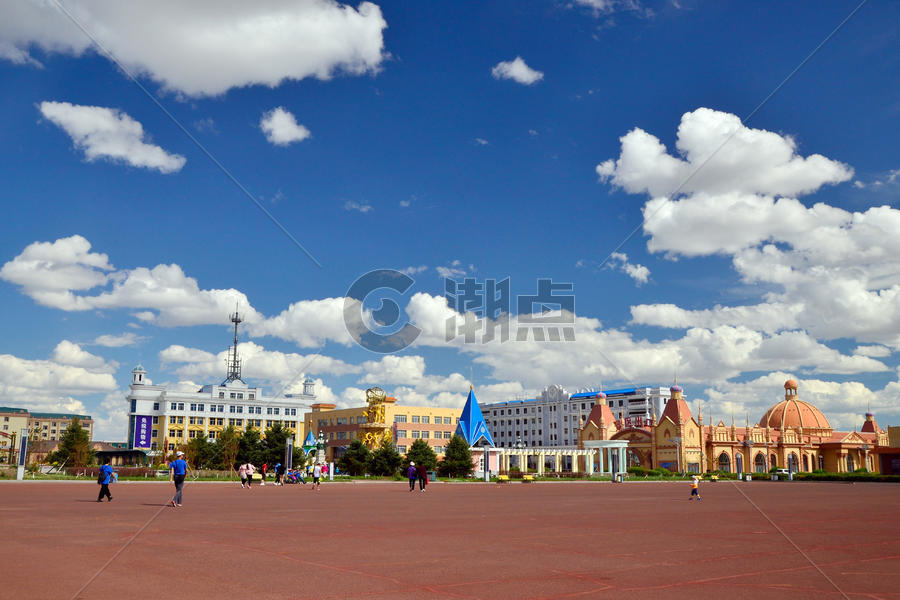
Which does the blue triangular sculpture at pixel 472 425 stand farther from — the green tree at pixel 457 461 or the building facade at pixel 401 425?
the building facade at pixel 401 425

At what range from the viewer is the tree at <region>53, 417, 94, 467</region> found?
76375mm

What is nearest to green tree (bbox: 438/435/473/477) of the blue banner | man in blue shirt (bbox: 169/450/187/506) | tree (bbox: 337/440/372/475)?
tree (bbox: 337/440/372/475)

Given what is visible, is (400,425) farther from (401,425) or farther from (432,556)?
(432,556)

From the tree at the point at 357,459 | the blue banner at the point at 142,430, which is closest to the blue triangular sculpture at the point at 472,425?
the tree at the point at 357,459

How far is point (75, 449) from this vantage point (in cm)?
7706

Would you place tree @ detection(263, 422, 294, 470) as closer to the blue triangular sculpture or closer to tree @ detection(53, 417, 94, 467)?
tree @ detection(53, 417, 94, 467)

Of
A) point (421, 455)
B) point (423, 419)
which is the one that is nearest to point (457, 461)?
point (421, 455)

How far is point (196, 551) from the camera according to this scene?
1159 cm

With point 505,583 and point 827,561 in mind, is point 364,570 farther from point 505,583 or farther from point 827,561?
point 827,561

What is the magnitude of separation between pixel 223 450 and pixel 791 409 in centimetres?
8741

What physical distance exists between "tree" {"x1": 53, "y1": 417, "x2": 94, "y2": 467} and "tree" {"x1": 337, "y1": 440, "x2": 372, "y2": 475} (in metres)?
27.5

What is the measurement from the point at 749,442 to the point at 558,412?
6241 centimetres

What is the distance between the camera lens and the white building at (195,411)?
397 ft

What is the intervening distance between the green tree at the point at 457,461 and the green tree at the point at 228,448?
2071 centimetres
